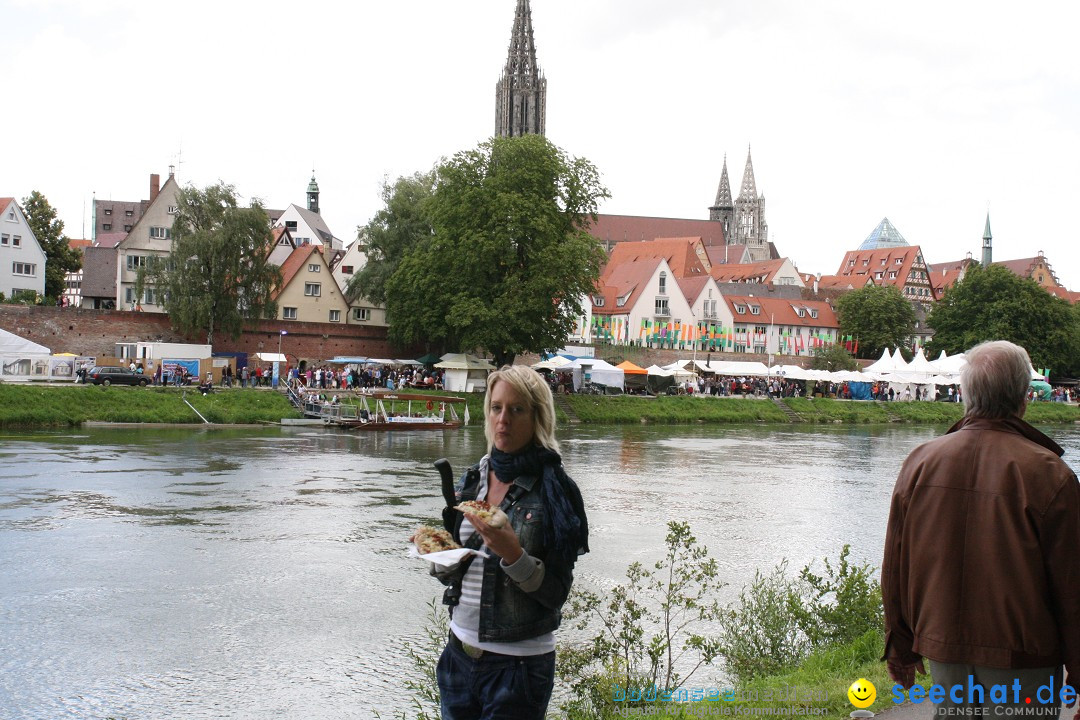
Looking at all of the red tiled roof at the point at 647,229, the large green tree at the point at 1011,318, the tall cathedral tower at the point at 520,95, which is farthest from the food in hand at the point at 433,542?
the red tiled roof at the point at 647,229

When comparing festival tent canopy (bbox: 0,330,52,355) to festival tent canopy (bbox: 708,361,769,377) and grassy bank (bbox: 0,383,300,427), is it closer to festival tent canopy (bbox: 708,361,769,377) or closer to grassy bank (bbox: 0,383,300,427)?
grassy bank (bbox: 0,383,300,427)

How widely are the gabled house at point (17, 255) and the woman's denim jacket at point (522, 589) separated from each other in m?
70.1

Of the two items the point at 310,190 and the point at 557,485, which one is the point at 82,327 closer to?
the point at 557,485

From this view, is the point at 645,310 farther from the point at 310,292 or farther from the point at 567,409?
the point at 567,409

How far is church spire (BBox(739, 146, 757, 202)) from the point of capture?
6747 inches

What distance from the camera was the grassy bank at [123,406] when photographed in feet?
128

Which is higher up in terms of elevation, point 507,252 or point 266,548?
point 507,252

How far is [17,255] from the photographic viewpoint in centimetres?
6912

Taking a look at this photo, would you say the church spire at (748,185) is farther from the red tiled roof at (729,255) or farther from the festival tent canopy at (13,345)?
the festival tent canopy at (13,345)

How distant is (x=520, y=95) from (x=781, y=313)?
4422cm

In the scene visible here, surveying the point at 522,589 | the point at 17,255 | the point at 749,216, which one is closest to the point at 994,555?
the point at 522,589

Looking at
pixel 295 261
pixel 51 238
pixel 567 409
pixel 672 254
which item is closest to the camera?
pixel 567 409

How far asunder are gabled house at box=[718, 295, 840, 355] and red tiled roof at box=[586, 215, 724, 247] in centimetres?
4363

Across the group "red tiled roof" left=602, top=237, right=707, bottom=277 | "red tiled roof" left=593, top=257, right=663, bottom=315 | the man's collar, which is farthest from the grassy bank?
"red tiled roof" left=602, top=237, right=707, bottom=277
